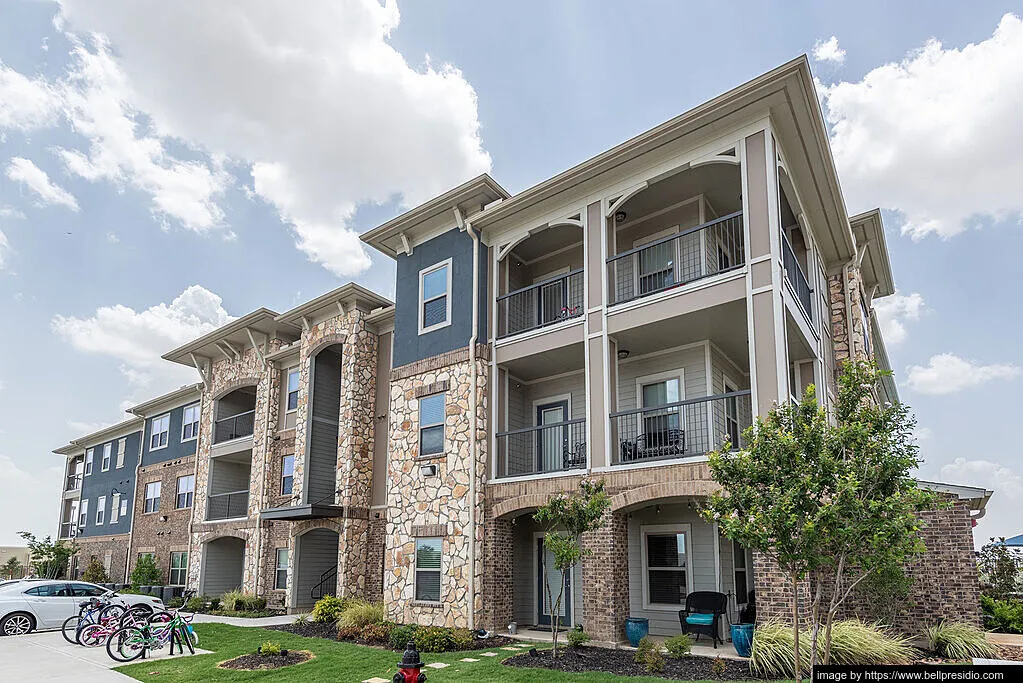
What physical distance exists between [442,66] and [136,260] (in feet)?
43.1

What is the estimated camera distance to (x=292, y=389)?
24562mm

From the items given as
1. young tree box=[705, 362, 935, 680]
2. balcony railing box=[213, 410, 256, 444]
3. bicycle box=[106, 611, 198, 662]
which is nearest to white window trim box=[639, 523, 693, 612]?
young tree box=[705, 362, 935, 680]

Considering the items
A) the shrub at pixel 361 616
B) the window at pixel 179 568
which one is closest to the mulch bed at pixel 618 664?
the shrub at pixel 361 616

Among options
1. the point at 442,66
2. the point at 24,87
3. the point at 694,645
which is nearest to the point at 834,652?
the point at 694,645

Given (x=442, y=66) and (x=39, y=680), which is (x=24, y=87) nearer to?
(x=442, y=66)

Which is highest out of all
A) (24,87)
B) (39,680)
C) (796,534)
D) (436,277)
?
(24,87)

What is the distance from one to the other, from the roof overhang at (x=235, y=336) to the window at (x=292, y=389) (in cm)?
145

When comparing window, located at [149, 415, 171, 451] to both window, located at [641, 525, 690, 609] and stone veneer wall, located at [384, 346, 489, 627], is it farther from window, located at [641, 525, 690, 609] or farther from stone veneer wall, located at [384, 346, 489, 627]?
window, located at [641, 525, 690, 609]

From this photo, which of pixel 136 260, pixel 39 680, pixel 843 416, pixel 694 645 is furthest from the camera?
pixel 136 260

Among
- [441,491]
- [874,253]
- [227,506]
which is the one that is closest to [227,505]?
[227,506]

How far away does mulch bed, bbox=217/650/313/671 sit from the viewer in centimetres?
1210

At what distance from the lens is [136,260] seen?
78.3 ft

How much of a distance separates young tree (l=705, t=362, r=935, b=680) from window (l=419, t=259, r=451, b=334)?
10617 mm

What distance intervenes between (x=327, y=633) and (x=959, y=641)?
1195 cm
